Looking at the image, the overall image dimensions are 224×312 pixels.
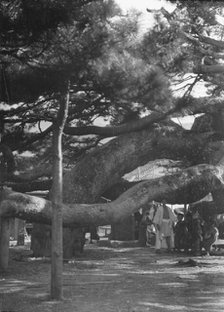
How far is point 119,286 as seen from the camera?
8.41m

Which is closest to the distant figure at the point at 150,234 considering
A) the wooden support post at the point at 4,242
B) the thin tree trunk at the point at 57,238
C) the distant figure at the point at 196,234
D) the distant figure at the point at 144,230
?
the distant figure at the point at 144,230

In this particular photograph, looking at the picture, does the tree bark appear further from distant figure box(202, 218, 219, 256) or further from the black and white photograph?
distant figure box(202, 218, 219, 256)

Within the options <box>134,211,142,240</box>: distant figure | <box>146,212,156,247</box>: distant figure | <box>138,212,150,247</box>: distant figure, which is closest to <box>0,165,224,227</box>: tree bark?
<box>138,212,150,247</box>: distant figure

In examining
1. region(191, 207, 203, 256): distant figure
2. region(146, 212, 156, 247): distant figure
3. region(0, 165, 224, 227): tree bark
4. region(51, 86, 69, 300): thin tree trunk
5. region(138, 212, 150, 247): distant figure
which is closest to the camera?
region(51, 86, 69, 300): thin tree trunk

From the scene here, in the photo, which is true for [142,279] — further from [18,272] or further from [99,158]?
[99,158]

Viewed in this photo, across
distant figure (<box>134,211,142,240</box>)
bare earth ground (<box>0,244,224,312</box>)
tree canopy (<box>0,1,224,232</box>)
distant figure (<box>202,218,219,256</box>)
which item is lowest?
bare earth ground (<box>0,244,224,312</box>)

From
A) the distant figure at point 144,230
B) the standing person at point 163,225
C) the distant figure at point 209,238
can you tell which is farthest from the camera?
the distant figure at point 144,230

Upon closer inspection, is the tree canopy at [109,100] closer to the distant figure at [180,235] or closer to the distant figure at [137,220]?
the distant figure at [180,235]

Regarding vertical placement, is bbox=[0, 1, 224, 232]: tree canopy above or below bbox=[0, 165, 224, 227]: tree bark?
above

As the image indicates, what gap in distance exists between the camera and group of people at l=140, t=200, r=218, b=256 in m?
14.3

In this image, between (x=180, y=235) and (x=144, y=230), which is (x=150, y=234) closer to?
(x=144, y=230)

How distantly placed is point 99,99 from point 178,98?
5.49 ft

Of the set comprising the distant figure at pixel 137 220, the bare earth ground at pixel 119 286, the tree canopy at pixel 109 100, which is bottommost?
the bare earth ground at pixel 119 286

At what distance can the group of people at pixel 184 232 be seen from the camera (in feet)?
46.8
